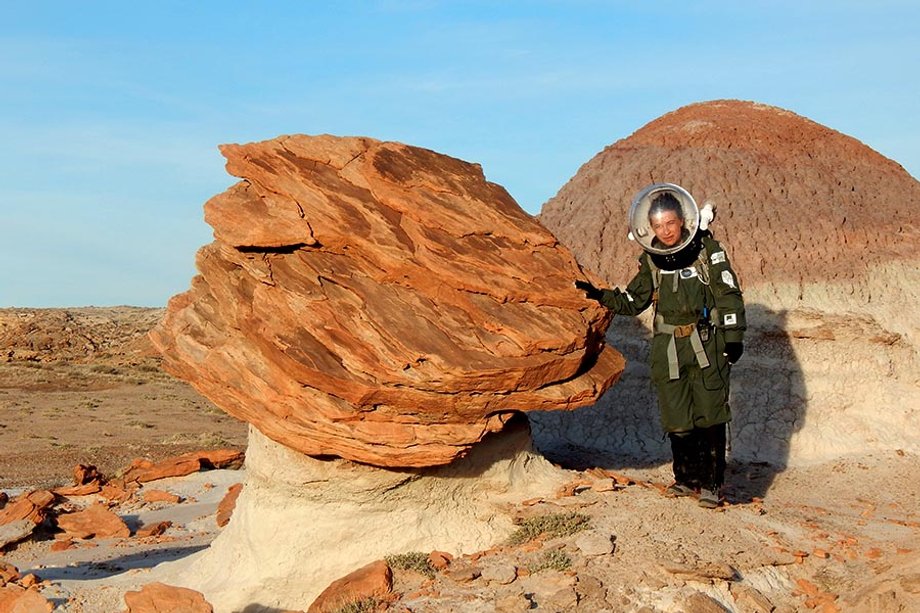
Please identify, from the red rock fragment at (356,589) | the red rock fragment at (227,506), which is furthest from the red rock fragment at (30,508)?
the red rock fragment at (356,589)

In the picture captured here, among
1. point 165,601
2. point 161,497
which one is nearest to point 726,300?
point 165,601

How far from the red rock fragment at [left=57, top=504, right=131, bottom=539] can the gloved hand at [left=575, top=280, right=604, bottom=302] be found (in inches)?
239

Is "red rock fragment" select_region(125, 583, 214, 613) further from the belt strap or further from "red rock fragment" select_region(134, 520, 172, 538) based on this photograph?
"red rock fragment" select_region(134, 520, 172, 538)

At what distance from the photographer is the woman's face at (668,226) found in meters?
7.00

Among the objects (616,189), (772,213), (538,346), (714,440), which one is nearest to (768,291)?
(772,213)

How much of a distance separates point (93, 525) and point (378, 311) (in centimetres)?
589

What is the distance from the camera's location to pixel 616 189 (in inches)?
443

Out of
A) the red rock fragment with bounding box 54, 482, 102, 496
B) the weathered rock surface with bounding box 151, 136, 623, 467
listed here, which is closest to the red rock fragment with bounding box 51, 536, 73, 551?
the red rock fragment with bounding box 54, 482, 102, 496

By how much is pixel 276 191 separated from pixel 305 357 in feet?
4.42

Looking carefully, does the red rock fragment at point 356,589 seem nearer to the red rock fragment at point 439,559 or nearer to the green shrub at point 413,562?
the green shrub at point 413,562

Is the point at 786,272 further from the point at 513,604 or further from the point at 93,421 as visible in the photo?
the point at 93,421

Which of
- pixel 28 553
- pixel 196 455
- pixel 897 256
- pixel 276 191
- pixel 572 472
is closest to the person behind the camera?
pixel 276 191

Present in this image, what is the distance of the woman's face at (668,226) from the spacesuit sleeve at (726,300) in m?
0.31

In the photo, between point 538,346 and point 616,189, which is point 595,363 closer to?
point 538,346
